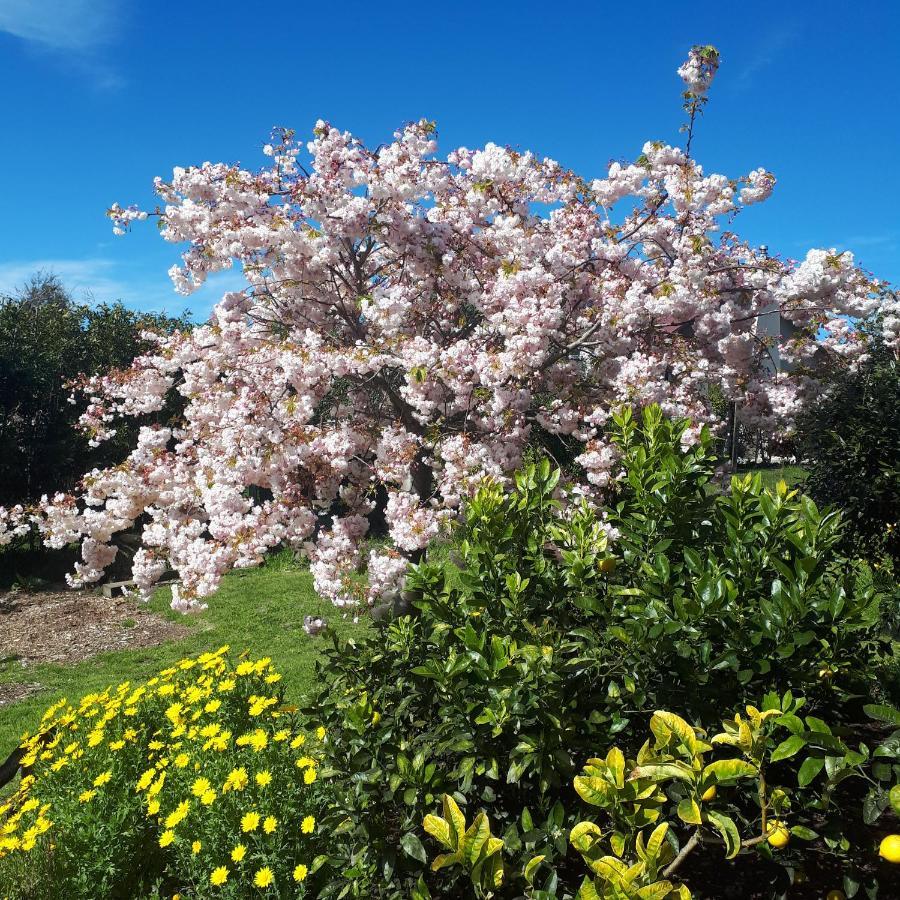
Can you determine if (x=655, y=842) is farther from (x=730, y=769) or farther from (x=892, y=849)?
(x=892, y=849)

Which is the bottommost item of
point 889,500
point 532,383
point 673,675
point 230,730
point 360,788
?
point 230,730

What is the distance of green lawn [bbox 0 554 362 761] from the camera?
7.75 m

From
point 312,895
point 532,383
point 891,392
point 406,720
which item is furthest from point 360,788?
point 891,392

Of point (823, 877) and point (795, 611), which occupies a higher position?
point (795, 611)

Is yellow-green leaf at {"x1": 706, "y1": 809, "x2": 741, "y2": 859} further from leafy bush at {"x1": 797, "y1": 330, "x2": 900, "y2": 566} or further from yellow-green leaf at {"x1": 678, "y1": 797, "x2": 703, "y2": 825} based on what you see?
leafy bush at {"x1": 797, "y1": 330, "x2": 900, "y2": 566}

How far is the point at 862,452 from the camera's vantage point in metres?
6.71

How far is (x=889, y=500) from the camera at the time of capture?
6648mm

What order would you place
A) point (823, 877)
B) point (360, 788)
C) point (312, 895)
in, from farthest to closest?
point (312, 895), point (823, 877), point (360, 788)

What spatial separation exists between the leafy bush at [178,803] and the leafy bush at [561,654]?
29 cm

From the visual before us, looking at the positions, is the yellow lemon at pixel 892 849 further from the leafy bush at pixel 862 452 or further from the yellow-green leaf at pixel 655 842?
the leafy bush at pixel 862 452

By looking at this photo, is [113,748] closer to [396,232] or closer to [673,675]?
[673,675]

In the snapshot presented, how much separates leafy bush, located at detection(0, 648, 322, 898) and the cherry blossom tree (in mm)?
1689

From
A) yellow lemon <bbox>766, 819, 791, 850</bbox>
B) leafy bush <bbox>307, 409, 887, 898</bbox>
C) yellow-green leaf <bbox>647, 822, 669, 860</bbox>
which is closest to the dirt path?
leafy bush <bbox>307, 409, 887, 898</bbox>

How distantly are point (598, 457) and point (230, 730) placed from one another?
3.21 m
